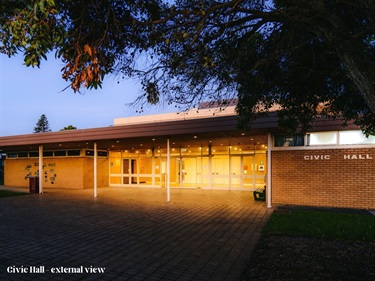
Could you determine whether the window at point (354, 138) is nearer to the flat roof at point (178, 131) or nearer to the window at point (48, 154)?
the flat roof at point (178, 131)

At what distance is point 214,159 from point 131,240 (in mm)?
12558

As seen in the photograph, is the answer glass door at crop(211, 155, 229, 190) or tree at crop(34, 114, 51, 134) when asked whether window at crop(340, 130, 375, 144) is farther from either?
tree at crop(34, 114, 51, 134)

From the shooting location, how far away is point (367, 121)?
600 centimetres

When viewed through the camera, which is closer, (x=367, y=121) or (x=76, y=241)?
(x=367, y=121)

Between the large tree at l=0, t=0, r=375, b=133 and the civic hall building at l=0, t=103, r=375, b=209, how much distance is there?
1.79 metres

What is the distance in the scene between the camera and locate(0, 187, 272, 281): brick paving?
4.99 m

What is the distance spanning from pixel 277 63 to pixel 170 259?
4774mm

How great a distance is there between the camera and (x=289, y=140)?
38.9 ft

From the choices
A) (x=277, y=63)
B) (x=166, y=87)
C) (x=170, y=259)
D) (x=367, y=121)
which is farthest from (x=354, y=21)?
(x=170, y=259)

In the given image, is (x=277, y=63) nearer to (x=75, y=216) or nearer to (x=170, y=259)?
(x=170, y=259)

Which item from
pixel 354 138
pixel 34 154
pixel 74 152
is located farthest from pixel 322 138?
pixel 34 154

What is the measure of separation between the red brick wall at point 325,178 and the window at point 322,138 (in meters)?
0.34

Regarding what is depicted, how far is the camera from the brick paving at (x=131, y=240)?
4992 mm

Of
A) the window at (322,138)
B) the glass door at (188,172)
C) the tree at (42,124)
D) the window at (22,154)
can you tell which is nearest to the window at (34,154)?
the window at (22,154)
